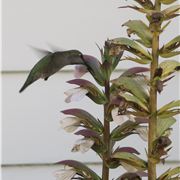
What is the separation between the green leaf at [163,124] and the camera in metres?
0.89

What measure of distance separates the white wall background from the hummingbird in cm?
59

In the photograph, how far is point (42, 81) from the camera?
153 centimetres

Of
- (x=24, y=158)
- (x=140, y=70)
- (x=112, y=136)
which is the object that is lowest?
(x=24, y=158)

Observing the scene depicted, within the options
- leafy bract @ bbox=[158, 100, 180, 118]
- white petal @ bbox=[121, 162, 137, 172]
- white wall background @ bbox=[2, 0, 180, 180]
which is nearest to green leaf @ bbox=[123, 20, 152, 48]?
leafy bract @ bbox=[158, 100, 180, 118]

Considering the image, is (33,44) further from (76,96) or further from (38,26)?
(76,96)

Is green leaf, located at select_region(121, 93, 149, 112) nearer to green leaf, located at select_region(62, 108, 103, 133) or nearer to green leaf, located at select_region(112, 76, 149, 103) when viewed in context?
green leaf, located at select_region(112, 76, 149, 103)

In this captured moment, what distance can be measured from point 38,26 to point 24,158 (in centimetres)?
38

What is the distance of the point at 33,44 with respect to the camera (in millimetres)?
1503

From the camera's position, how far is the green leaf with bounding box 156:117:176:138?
89 centimetres

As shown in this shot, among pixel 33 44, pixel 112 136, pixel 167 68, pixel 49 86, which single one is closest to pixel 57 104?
pixel 49 86

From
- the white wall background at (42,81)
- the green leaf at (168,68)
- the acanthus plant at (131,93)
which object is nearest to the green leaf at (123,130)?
the acanthus plant at (131,93)

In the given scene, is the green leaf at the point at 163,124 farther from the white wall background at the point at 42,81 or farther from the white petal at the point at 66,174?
the white wall background at the point at 42,81

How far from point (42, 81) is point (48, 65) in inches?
25.4

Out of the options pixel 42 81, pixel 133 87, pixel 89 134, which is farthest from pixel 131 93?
pixel 42 81
